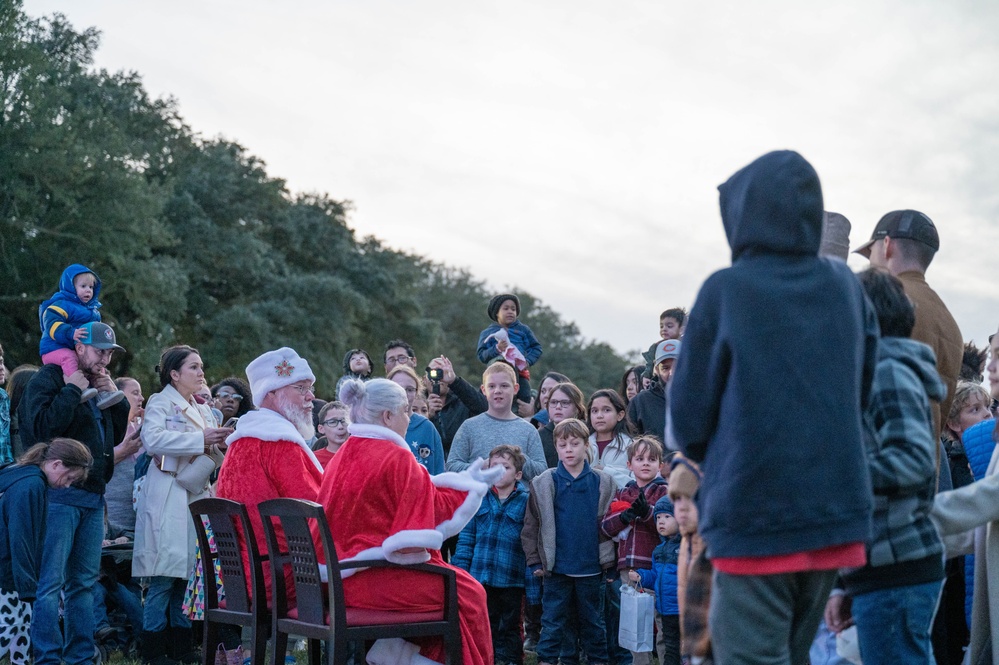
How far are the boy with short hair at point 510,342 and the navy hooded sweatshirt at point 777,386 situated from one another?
7096 mm

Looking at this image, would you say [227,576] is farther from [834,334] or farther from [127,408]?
[834,334]

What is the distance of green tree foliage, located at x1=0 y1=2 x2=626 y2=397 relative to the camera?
24.4 m

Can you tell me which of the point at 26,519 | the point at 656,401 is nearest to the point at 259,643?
Result: the point at 26,519

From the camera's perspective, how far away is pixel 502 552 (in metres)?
7.70

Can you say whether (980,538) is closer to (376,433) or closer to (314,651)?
(376,433)

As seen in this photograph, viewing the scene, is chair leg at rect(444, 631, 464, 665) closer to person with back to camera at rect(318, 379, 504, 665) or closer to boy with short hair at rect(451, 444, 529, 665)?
person with back to camera at rect(318, 379, 504, 665)

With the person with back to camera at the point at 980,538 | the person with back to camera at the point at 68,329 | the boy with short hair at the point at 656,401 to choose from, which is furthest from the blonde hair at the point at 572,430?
the person with back to camera at the point at 980,538

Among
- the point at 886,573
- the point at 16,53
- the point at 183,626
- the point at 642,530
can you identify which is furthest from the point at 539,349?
the point at 16,53

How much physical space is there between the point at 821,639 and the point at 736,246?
1974mm

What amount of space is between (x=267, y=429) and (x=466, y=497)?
1207 mm

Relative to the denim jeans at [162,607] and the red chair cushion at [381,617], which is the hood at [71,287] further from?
the red chair cushion at [381,617]

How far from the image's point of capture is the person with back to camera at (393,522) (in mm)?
5250

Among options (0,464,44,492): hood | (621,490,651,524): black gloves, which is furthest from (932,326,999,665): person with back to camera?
(0,464,44,492): hood

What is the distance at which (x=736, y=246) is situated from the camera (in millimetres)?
3025
